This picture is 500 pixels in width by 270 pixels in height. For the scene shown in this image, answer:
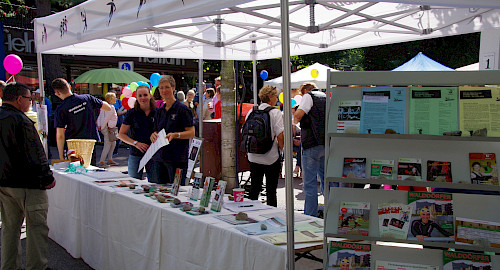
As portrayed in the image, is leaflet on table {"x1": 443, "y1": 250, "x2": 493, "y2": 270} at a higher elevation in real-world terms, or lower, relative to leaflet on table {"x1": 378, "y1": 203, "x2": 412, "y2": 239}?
lower

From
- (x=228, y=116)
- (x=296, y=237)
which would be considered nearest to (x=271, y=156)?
(x=228, y=116)

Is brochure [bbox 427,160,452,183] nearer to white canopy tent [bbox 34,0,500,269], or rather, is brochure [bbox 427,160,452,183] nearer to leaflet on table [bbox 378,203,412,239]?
leaflet on table [bbox 378,203,412,239]

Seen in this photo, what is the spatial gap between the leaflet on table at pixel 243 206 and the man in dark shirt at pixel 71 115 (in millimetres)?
3063

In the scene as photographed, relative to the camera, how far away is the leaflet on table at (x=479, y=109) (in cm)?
241

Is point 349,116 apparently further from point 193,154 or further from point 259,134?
point 259,134

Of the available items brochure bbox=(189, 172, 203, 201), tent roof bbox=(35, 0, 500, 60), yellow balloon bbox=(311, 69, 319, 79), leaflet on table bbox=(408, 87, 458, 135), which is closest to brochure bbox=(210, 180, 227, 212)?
brochure bbox=(189, 172, 203, 201)

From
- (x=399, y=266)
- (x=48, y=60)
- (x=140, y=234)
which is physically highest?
(x=48, y=60)

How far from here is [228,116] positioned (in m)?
7.17

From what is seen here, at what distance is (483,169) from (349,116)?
72 cm

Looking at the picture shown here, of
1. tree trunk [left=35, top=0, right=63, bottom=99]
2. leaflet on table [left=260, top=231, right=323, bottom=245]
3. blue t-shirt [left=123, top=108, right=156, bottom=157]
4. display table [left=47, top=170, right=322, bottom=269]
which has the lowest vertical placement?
display table [left=47, top=170, right=322, bottom=269]

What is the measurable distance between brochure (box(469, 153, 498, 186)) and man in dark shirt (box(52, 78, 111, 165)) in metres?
4.78

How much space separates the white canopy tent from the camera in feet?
9.87

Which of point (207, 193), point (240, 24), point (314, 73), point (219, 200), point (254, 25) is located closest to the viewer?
point (219, 200)

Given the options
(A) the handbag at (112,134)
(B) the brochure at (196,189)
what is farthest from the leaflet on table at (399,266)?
(A) the handbag at (112,134)
